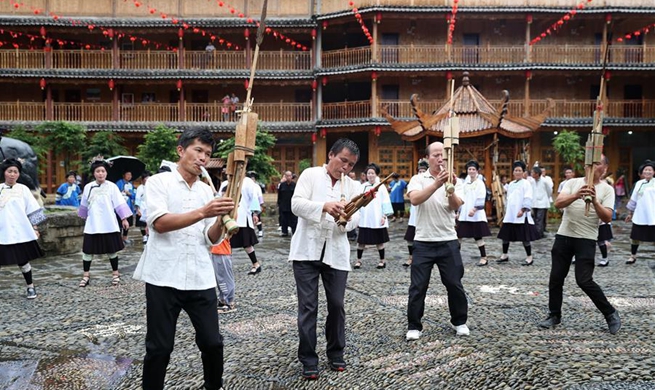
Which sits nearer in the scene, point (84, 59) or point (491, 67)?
point (491, 67)

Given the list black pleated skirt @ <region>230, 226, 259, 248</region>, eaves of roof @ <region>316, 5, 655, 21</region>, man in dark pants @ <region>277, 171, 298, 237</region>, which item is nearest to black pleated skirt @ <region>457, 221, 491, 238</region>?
black pleated skirt @ <region>230, 226, 259, 248</region>

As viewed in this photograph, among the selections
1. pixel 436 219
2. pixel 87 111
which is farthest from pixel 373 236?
pixel 87 111

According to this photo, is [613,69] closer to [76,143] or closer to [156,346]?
[76,143]

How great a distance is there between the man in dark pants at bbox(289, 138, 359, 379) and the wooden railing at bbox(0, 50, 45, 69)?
90.7 ft

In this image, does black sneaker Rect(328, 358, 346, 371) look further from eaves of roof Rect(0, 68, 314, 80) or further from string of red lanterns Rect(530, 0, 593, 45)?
string of red lanterns Rect(530, 0, 593, 45)

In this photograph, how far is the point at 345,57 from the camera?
90.1ft

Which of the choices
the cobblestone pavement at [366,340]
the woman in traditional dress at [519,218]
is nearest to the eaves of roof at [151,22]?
the woman in traditional dress at [519,218]

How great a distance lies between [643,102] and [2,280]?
1065 inches

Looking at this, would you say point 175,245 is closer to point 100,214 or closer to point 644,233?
point 100,214

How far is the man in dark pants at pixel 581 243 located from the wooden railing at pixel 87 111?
1020 inches

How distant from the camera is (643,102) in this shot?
26.6 meters

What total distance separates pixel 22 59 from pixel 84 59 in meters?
2.90

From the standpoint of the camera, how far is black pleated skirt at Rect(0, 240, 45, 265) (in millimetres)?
7473

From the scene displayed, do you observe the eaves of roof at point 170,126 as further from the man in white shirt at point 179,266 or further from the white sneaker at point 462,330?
the man in white shirt at point 179,266
